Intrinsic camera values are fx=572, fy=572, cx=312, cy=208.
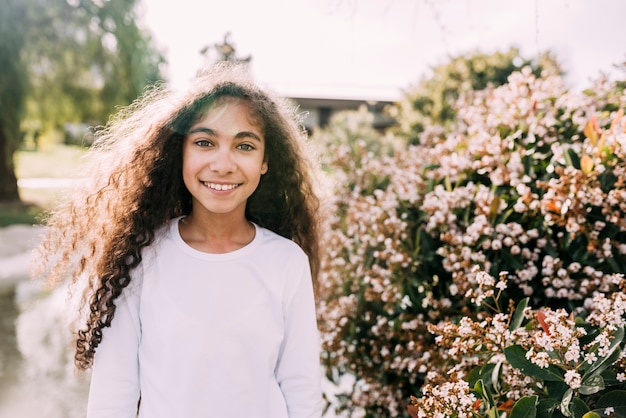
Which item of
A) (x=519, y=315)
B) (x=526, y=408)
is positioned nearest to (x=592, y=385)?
(x=526, y=408)

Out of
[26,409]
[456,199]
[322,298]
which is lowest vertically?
[26,409]

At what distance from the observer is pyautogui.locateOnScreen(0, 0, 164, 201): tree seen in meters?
10.9

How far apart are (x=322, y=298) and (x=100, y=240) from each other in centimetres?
147

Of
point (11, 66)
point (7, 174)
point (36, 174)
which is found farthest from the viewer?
point (36, 174)

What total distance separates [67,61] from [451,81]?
7.62 m

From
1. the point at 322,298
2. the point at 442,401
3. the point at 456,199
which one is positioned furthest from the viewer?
the point at 322,298

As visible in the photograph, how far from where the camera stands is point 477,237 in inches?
84.2

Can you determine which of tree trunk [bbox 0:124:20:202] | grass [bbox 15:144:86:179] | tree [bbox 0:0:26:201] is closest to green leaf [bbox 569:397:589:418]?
tree [bbox 0:0:26:201]

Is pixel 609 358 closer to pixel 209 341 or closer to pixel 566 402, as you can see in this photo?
pixel 566 402

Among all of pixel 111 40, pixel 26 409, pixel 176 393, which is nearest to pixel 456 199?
pixel 176 393

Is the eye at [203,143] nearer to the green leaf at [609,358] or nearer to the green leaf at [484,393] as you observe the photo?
the green leaf at [484,393]

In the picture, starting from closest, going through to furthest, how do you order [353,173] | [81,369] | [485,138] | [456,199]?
1. [81,369]
2. [456,199]
3. [485,138]
4. [353,173]

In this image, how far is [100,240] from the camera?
1.81m

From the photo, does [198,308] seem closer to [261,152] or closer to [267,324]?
[267,324]
